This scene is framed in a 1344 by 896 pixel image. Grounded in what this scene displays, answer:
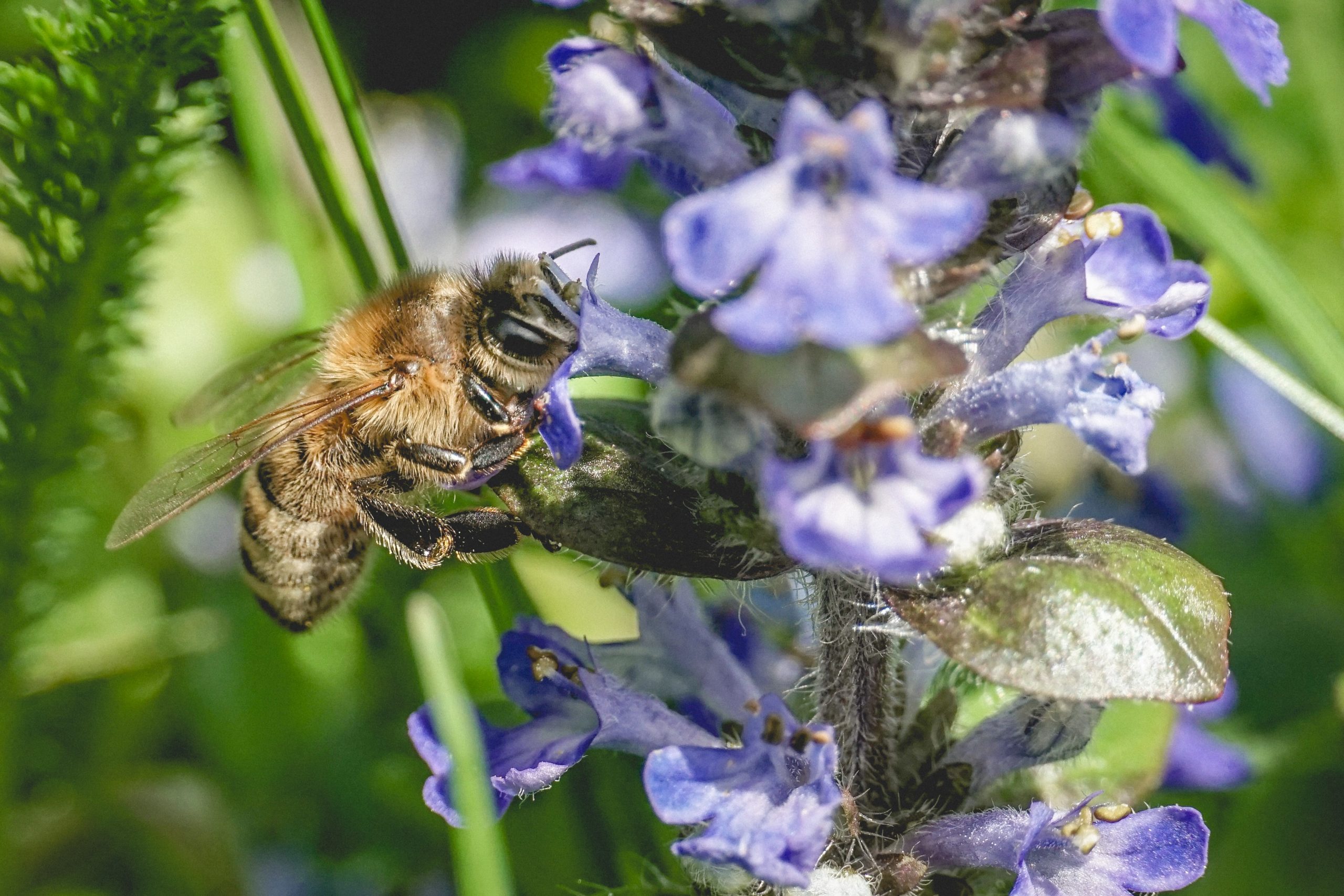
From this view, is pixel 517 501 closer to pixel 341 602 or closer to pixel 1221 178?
pixel 341 602

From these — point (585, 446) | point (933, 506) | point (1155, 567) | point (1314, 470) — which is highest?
point (933, 506)

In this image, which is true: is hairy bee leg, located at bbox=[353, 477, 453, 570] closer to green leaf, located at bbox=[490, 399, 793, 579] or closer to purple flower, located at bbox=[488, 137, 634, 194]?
green leaf, located at bbox=[490, 399, 793, 579]

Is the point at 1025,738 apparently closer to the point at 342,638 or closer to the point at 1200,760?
the point at 1200,760

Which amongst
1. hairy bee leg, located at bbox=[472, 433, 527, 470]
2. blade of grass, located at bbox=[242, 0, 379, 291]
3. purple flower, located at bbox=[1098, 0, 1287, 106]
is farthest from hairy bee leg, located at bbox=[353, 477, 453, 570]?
purple flower, located at bbox=[1098, 0, 1287, 106]

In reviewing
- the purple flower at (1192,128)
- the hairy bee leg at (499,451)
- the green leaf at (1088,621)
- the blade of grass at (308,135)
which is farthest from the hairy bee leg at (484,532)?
the purple flower at (1192,128)

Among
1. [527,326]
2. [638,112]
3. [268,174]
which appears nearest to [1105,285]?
[638,112]

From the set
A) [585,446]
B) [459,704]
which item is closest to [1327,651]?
[585,446]
